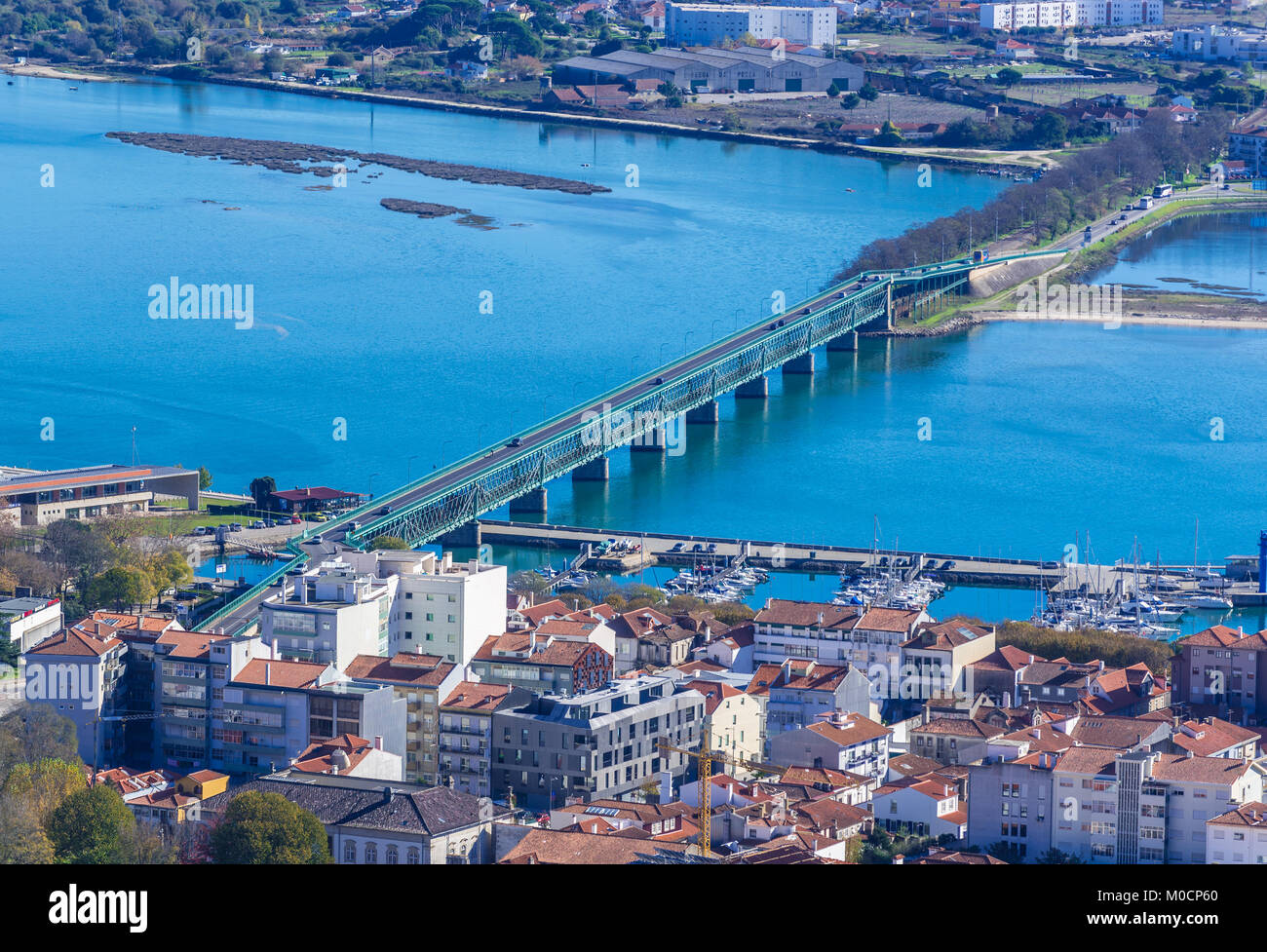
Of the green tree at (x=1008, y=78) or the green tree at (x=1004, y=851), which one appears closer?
the green tree at (x=1004, y=851)

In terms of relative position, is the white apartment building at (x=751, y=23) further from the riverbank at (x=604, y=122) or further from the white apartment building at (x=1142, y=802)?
the white apartment building at (x=1142, y=802)

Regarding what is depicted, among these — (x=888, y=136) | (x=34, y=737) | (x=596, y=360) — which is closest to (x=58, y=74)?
(x=888, y=136)

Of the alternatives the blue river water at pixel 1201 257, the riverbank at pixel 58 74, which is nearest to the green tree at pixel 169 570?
the blue river water at pixel 1201 257

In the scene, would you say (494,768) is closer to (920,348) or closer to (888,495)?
(888,495)

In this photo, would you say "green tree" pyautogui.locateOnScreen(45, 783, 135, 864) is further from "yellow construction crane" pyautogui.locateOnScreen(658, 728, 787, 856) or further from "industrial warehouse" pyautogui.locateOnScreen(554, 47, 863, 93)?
"industrial warehouse" pyautogui.locateOnScreen(554, 47, 863, 93)

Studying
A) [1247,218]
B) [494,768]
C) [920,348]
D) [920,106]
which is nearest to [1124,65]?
[920,106]
